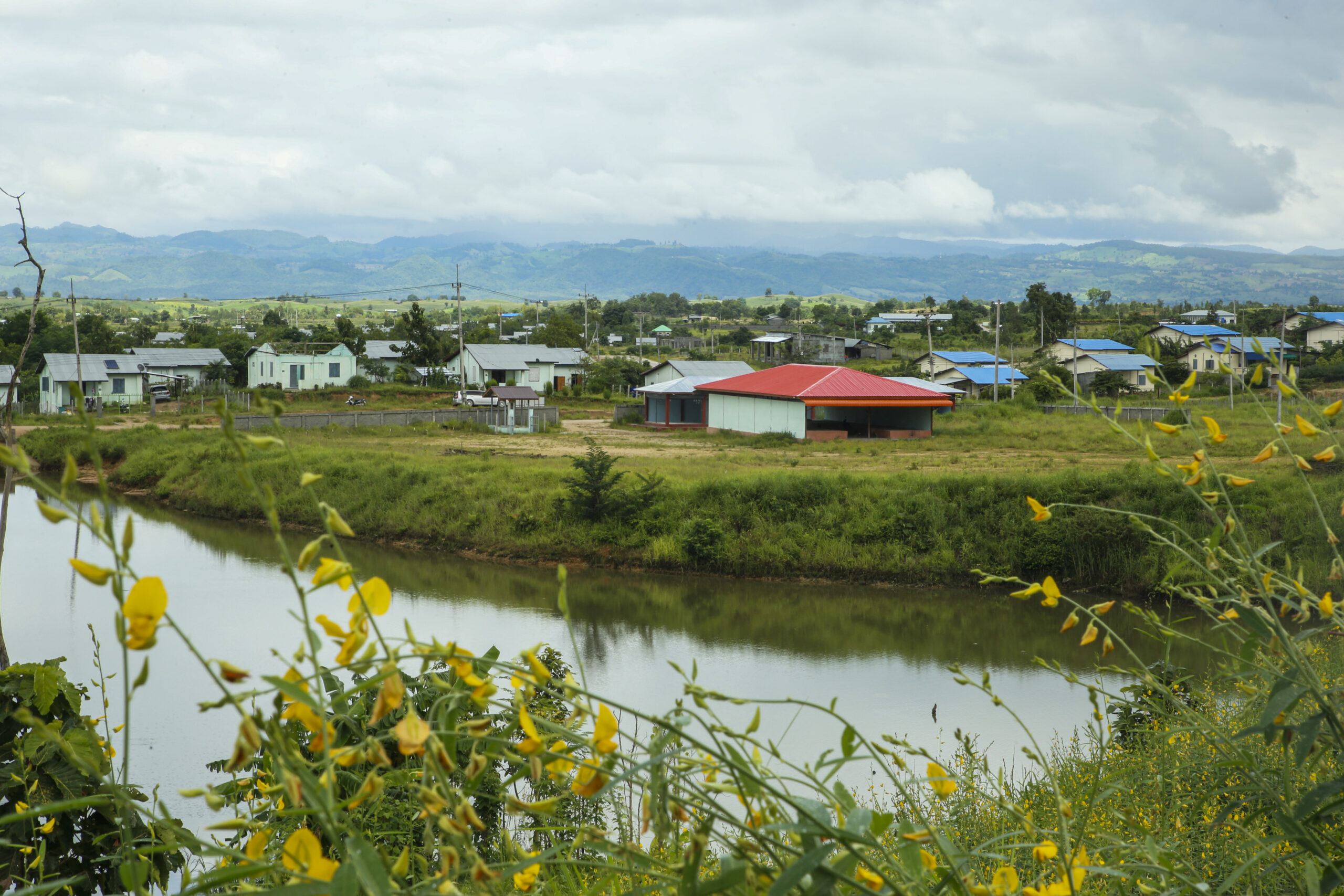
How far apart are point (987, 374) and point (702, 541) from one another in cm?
2708

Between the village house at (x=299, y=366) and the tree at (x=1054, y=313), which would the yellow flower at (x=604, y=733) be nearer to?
the village house at (x=299, y=366)

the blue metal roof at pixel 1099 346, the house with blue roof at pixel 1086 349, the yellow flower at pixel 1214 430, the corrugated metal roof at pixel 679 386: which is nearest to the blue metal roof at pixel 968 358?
the house with blue roof at pixel 1086 349

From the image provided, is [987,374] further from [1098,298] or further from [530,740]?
[1098,298]

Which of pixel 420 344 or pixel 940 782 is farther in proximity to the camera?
pixel 420 344

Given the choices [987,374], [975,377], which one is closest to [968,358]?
[987,374]

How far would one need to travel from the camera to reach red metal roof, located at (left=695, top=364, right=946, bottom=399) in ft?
78.2

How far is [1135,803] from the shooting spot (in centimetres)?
277

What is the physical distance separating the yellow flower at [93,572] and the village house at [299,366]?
38792 mm

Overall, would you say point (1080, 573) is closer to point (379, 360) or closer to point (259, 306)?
point (379, 360)

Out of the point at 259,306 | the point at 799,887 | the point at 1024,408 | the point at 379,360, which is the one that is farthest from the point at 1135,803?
the point at 259,306

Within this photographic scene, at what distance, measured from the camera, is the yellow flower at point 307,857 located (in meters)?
0.57

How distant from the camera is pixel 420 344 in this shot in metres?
41.9

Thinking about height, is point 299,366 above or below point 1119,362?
below

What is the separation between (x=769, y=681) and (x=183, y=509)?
43.3ft
